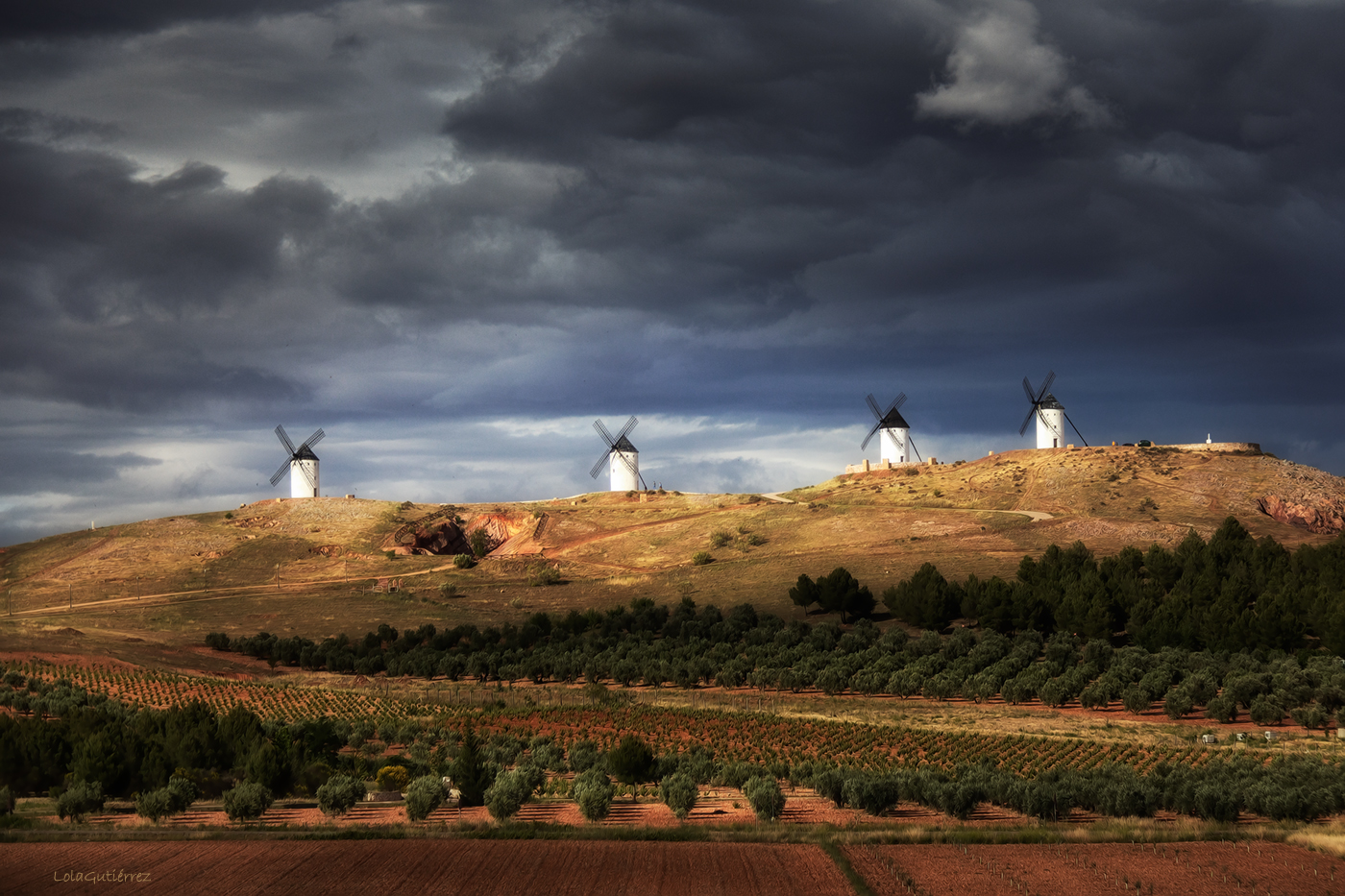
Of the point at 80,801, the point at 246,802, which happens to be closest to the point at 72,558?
the point at 80,801

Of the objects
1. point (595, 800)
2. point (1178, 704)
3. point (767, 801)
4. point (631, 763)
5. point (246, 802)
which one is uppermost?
point (246, 802)

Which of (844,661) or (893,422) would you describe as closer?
(844,661)

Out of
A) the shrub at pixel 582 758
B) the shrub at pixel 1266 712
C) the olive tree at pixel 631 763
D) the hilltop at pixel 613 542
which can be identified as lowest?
the shrub at pixel 1266 712

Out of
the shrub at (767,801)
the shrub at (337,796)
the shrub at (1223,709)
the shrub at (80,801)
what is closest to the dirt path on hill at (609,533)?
the shrub at (1223,709)

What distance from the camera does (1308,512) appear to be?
122m

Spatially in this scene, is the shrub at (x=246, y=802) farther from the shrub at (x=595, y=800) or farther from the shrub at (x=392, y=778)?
the shrub at (x=595, y=800)

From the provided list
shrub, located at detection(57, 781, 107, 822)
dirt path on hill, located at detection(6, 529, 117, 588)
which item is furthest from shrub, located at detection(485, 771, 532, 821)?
dirt path on hill, located at detection(6, 529, 117, 588)

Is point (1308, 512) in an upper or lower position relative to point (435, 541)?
lower

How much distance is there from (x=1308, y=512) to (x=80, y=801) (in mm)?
129046

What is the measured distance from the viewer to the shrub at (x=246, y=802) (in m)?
34.6

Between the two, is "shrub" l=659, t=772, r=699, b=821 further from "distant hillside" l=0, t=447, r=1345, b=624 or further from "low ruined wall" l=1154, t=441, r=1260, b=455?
"low ruined wall" l=1154, t=441, r=1260, b=455

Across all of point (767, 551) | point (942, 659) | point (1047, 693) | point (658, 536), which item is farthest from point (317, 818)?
point (658, 536)

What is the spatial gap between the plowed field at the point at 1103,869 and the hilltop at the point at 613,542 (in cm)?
6630

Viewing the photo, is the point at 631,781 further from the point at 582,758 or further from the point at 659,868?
the point at 659,868
